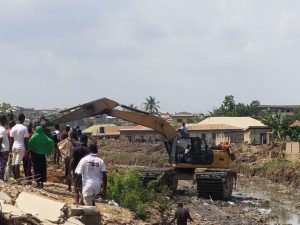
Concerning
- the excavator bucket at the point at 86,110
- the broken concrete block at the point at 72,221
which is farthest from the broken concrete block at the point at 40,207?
the excavator bucket at the point at 86,110

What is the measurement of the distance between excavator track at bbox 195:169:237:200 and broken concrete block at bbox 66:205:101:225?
14.1m

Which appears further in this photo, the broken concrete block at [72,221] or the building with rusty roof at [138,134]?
the building with rusty roof at [138,134]

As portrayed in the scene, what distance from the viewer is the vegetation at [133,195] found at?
49.5 feet

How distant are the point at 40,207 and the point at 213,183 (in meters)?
14.8

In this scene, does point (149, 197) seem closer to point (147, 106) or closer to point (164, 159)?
→ point (164, 159)

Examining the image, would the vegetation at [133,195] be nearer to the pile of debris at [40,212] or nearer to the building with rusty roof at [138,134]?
the pile of debris at [40,212]

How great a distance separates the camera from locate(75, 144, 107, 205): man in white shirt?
33.8ft

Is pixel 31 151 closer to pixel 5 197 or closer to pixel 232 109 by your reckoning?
pixel 5 197

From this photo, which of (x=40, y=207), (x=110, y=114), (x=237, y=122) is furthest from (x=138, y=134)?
(x=40, y=207)

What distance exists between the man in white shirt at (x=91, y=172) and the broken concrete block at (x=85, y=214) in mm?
645

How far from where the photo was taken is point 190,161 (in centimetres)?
2478

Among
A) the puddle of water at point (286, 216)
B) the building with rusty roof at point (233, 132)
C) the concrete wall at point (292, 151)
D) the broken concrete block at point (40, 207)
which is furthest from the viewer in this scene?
the building with rusty roof at point (233, 132)

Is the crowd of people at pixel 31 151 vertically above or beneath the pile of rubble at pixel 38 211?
above

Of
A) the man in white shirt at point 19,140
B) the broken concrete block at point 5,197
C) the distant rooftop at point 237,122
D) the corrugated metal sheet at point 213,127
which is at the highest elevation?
the distant rooftop at point 237,122
